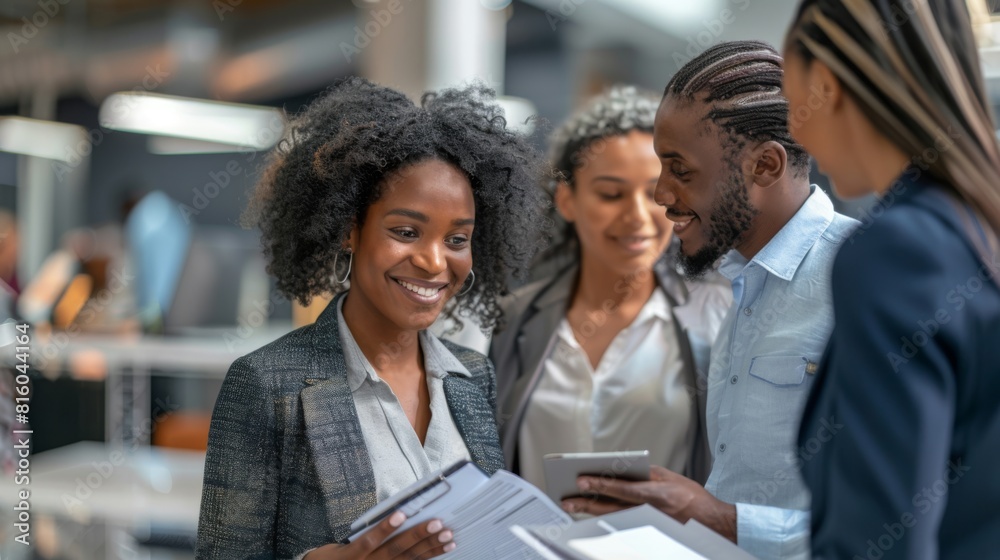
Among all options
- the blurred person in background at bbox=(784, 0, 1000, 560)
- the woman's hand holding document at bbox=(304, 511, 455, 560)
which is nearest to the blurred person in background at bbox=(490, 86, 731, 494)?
the woman's hand holding document at bbox=(304, 511, 455, 560)

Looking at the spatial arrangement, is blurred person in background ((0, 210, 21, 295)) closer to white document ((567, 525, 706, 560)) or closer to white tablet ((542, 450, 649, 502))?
white tablet ((542, 450, 649, 502))

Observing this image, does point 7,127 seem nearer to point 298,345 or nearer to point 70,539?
point 70,539

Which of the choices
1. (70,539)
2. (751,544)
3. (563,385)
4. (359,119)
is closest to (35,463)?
(70,539)

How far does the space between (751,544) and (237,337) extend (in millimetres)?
3085

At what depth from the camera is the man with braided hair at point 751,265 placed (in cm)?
155

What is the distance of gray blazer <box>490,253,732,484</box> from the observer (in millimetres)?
2482

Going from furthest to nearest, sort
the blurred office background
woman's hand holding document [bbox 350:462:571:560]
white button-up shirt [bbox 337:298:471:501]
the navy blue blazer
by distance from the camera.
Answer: the blurred office background → white button-up shirt [bbox 337:298:471:501] → woman's hand holding document [bbox 350:462:571:560] → the navy blue blazer

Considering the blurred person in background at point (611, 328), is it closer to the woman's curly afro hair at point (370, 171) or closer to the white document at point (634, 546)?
the woman's curly afro hair at point (370, 171)

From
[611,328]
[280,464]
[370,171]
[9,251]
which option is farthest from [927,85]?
[9,251]

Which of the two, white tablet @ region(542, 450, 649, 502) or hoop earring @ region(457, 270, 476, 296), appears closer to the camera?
white tablet @ region(542, 450, 649, 502)

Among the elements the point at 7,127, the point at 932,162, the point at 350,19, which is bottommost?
the point at 932,162

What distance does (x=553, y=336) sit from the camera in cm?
271

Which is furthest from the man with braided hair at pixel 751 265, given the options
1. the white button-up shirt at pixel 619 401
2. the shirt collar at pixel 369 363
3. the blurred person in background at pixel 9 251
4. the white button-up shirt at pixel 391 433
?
the blurred person in background at pixel 9 251

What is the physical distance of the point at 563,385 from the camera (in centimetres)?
264
